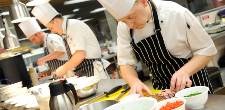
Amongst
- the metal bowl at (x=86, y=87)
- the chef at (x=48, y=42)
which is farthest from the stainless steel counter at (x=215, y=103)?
the chef at (x=48, y=42)

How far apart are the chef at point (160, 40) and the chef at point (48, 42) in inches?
93.8

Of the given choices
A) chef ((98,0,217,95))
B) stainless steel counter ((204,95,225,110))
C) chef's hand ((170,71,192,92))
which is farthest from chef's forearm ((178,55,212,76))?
stainless steel counter ((204,95,225,110))

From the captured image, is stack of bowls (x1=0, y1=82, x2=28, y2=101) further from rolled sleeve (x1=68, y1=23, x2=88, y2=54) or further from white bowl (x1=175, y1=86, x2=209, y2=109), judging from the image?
white bowl (x1=175, y1=86, x2=209, y2=109)

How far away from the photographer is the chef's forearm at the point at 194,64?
6.21ft

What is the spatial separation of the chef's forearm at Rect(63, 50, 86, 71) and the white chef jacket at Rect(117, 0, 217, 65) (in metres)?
1.52

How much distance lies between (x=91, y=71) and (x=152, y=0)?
1992mm

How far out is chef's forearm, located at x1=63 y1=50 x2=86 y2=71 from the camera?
3619mm

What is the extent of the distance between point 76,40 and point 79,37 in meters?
0.05

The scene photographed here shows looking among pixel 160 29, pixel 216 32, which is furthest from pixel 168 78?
pixel 216 32

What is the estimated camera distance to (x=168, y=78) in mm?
2293

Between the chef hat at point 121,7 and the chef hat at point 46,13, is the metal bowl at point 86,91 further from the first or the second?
the chef hat at point 46,13

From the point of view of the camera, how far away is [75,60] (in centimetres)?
365

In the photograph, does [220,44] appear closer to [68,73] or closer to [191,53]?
[68,73]

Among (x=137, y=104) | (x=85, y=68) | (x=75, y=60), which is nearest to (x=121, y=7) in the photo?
(x=137, y=104)
